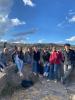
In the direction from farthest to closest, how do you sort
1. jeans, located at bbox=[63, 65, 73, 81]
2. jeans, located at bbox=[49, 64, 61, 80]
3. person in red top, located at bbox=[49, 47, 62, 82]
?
jeans, located at bbox=[63, 65, 73, 81], jeans, located at bbox=[49, 64, 61, 80], person in red top, located at bbox=[49, 47, 62, 82]

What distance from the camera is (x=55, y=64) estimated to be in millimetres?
15539

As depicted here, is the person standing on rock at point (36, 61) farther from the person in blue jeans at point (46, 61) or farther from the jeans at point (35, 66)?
the person in blue jeans at point (46, 61)

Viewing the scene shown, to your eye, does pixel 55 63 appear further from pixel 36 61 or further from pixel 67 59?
pixel 36 61

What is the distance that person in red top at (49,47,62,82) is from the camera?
50.6 ft

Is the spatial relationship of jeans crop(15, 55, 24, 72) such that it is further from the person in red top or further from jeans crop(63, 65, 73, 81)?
jeans crop(63, 65, 73, 81)

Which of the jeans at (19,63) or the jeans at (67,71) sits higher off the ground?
the jeans at (19,63)

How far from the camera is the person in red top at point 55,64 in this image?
15422mm

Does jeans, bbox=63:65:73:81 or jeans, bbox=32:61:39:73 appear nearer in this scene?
jeans, bbox=63:65:73:81

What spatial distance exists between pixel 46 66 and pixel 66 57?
1.15 metres

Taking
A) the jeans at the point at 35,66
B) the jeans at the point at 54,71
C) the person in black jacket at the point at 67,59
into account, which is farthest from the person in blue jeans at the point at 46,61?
the person in black jacket at the point at 67,59

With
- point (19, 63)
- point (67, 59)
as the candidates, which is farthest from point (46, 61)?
point (19, 63)

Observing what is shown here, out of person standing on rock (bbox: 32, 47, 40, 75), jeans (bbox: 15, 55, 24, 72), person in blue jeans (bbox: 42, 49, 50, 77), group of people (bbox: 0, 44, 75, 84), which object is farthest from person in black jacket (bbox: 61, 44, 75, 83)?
jeans (bbox: 15, 55, 24, 72)

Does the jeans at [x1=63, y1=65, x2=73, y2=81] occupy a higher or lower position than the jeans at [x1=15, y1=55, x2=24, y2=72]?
lower

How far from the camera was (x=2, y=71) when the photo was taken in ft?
46.3
